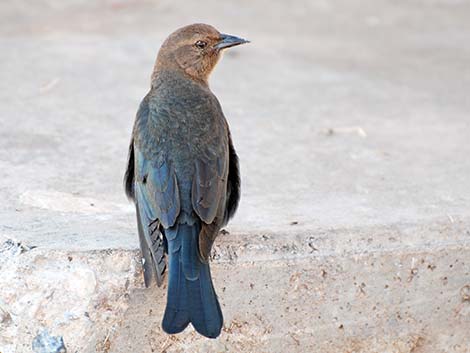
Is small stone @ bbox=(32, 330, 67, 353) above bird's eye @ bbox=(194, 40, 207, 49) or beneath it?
beneath

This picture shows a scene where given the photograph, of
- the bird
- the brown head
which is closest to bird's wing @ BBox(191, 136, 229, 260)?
the bird

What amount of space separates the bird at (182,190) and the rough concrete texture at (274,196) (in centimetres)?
18

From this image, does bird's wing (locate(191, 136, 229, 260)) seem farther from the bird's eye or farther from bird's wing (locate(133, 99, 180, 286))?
the bird's eye

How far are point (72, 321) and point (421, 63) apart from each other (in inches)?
177

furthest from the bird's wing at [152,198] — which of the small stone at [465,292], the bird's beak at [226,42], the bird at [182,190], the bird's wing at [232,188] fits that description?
the small stone at [465,292]

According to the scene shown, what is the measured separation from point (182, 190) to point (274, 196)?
1009 mm

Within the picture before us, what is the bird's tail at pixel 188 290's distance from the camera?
11.9ft

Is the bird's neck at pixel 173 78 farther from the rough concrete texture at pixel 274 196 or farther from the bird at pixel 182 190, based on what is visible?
the rough concrete texture at pixel 274 196

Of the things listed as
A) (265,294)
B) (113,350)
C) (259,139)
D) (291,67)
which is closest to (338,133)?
(259,139)

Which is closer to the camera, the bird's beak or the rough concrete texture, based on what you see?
the rough concrete texture

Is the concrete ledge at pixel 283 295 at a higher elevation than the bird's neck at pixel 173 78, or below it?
below

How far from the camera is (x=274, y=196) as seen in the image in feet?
16.4

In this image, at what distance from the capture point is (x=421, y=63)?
7832 mm

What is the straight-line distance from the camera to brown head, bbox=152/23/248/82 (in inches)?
195
